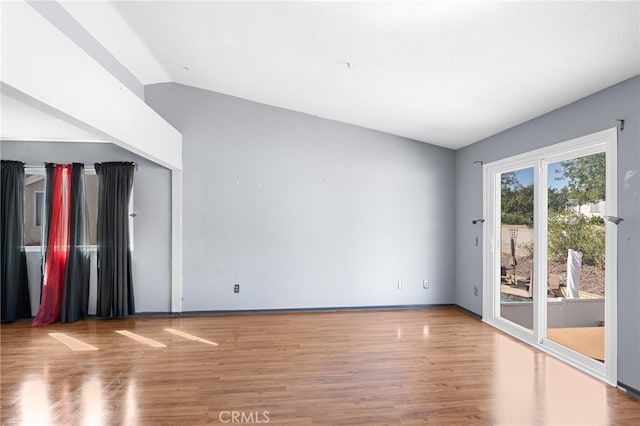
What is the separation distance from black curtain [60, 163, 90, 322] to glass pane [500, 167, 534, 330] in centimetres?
534

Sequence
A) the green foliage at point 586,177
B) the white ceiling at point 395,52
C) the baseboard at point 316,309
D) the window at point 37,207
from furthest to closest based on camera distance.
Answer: the baseboard at point 316,309, the window at point 37,207, the green foliage at point 586,177, the white ceiling at point 395,52

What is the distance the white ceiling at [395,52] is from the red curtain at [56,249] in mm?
1739

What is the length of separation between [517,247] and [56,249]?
5.70 meters

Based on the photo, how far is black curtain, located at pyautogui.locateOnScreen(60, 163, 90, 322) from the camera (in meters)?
3.87

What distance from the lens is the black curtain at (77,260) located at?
3.87 meters

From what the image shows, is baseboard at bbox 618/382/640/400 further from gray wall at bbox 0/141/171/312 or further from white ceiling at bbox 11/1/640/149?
gray wall at bbox 0/141/171/312

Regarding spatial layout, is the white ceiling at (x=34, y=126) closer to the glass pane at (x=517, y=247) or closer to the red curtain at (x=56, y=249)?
the red curtain at (x=56, y=249)

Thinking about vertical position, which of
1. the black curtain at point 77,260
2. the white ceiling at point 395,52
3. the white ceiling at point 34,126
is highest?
the white ceiling at point 395,52

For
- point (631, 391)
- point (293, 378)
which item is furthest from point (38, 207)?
point (631, 391)

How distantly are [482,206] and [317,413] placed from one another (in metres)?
3.33

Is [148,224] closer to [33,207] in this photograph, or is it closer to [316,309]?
[33,207]

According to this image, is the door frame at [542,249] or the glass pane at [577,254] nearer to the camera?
the door frame at [542,249]

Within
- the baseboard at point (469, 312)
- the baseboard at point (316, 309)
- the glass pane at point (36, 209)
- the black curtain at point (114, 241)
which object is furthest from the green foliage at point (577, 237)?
the glass pane at point (36, 209)

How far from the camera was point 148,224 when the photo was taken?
4.23 meters
